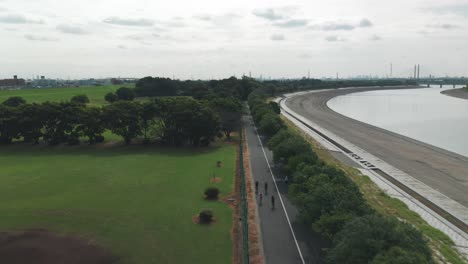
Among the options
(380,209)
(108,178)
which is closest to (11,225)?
(108,178)

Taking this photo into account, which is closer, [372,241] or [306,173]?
Result: [372,241]

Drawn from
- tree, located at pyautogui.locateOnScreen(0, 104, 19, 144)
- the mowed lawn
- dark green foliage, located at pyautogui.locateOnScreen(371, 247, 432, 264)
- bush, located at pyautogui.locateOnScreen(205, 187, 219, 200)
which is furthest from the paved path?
tree, located at pyautogui.locateOnScreen(0, 104, 19, 144)

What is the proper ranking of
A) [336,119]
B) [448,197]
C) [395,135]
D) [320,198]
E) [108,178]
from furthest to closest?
[336,119]
[395,135]
[108,178]
[448,197]
[320,198]

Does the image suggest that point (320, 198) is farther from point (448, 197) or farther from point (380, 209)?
point (448, 197)

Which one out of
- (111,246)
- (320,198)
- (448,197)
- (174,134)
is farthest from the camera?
(174,134)

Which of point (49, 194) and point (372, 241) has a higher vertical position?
point (372, 241)

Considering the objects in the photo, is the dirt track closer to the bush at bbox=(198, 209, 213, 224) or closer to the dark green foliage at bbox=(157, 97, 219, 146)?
the bush at bbox=(198, 209, 213, 224)

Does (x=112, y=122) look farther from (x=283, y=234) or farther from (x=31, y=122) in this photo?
(x=283, y=234)
